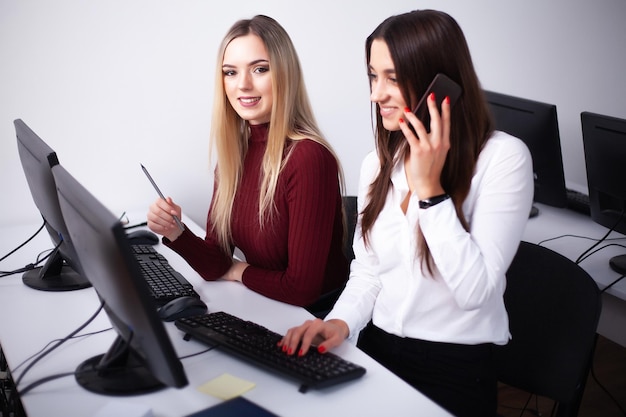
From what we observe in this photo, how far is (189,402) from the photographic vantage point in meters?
1.18

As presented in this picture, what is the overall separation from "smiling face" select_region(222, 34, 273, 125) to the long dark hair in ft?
1.60

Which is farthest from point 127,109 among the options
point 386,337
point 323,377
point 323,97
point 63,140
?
point 323,377

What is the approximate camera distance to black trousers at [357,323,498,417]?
1.44m

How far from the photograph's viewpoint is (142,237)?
2.13 metres

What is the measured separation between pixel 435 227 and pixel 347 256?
75 centimetres

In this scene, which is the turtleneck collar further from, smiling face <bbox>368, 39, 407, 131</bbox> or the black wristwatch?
the black wristwatch

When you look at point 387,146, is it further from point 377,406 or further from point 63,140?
point 63,140

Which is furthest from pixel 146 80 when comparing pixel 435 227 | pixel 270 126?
pixel 435 227

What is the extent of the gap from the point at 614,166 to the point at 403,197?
907 mm

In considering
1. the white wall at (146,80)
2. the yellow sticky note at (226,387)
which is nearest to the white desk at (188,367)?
the yellow sticky note at (226,387)

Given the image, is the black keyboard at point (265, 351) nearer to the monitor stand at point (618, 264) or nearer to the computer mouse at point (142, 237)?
the computer mouse at point (142, 237)

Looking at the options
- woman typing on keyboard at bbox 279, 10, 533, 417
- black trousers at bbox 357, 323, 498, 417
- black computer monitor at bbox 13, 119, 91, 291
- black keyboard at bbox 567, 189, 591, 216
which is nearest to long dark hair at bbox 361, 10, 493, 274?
woman typing on keyboard at bbox 279, 10, 533, 417

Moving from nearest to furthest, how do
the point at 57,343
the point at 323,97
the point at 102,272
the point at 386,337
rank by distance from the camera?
the point at 102,272
the point at 57,343
the point at 386,337
the point at 323,97

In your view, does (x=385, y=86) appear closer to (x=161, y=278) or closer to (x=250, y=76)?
(x=250, y=76)
